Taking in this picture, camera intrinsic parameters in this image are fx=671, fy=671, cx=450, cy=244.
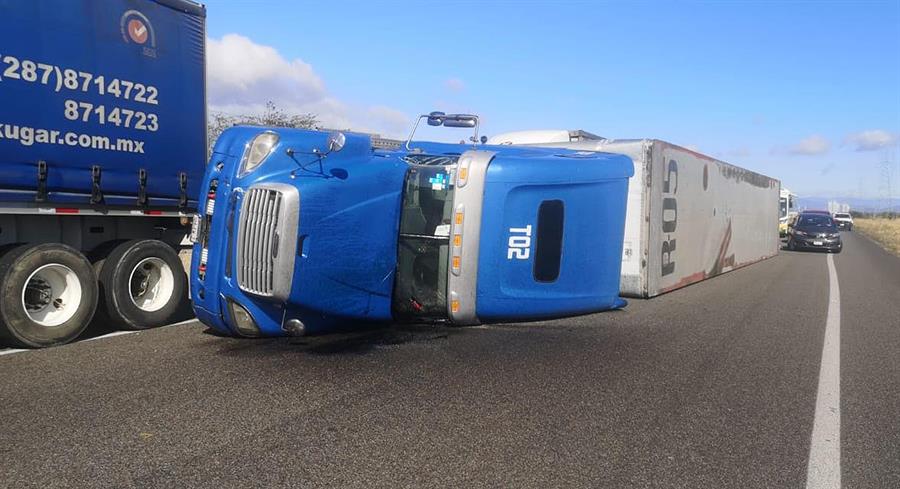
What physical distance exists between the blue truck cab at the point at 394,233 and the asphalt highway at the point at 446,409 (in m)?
0.37

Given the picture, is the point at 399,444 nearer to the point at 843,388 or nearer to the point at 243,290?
the point at 243,290

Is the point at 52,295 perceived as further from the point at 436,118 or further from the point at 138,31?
the point at 436,118

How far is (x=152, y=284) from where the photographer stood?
7.26 metres

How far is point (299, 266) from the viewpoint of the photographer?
577 centimetres

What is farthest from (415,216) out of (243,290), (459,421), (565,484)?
(565,484)

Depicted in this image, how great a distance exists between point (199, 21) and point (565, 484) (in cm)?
655

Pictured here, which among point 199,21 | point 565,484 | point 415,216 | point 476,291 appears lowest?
point 565,484

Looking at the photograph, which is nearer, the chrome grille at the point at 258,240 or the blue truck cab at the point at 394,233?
the chrome grille at the point at 258,240

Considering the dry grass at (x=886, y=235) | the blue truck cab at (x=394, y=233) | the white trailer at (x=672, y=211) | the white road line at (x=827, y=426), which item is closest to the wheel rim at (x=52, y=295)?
the blue truck cab at (x=394, y=233)

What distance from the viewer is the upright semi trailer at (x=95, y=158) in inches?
232

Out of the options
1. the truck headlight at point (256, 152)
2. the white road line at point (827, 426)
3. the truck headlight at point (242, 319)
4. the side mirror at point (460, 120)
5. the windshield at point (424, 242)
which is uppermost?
the side mirror at point (460, 120)

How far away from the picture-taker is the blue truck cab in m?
5.80

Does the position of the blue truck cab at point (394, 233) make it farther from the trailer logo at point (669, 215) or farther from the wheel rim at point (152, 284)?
the trailer logo at point (669, 215)

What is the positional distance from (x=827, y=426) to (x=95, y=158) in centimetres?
662
